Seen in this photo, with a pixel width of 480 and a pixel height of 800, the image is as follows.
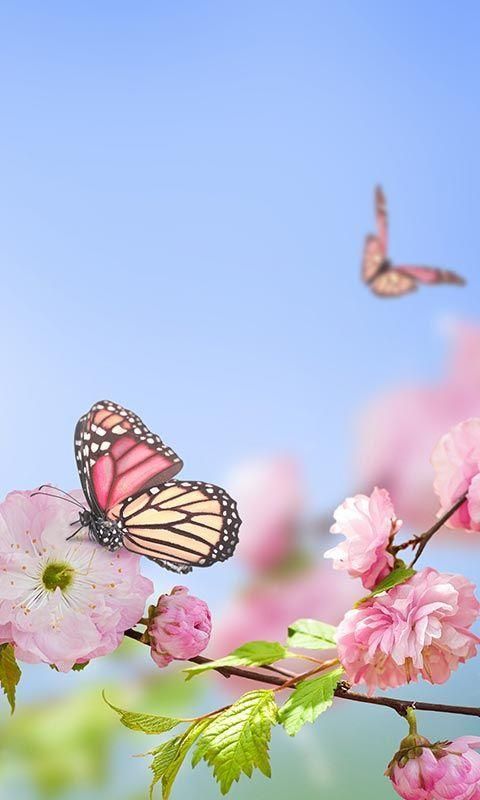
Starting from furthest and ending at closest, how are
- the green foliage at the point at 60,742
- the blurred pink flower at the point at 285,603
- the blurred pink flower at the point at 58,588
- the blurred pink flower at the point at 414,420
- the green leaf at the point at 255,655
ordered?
1. the blurred pink flower at the point at 414,420
2. the blurred pink flower at the point at 285,603
3. the green foliage at the point at 60,742
4. the green leaf at the point at 255,655
5. the blurred pink flower at the point at 58,588

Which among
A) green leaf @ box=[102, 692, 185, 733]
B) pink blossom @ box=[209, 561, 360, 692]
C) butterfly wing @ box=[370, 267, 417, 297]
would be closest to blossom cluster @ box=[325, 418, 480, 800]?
green leaf @ box=[102, 692, 185, 733]

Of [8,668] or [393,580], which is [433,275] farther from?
[8,668]

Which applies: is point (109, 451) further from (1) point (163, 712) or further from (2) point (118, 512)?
(1) point (163, 712)

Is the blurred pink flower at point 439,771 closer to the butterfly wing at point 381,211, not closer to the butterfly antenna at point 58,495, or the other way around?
the butterfly antenna at point 58,495

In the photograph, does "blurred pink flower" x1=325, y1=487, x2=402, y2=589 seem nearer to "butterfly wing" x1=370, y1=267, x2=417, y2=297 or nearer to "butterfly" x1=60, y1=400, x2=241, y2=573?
"butterfly" x1=60, y1=400, x2=241, y2=573

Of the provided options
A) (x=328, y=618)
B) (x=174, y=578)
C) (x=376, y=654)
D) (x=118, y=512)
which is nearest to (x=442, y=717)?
(x=328, y=618)

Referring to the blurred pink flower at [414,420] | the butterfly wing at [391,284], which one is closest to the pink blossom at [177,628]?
the blurred pink flower at [414,420]
